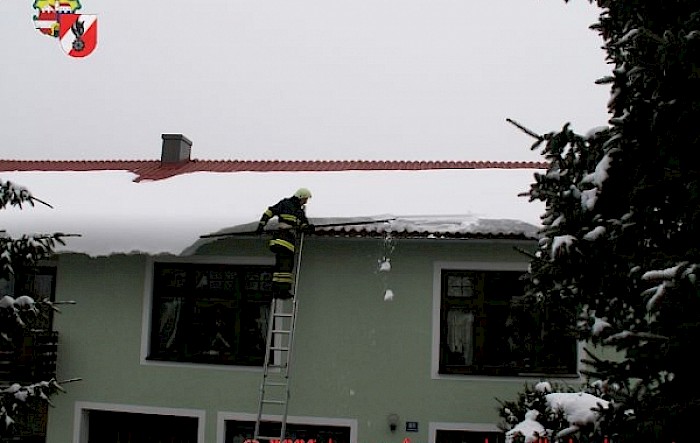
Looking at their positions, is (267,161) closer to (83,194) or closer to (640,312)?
(83,194)

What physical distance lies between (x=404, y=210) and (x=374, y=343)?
1.98 metres

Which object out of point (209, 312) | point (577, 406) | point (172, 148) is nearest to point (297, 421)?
point (209, 312)

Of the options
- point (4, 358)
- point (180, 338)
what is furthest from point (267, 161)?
point (4, 358)

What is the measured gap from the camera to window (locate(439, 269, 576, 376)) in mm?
10898

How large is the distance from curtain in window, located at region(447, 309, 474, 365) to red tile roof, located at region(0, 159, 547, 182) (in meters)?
4.08

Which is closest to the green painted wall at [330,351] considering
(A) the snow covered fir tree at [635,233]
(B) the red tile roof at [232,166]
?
(B) the red tile roof at [232,166]

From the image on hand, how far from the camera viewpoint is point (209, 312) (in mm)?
11641

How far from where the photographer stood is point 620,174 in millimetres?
5262

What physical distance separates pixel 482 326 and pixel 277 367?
117 inches

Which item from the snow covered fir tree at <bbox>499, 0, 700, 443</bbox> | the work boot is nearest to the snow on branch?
the work boot

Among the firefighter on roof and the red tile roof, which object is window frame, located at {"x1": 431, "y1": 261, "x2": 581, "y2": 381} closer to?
the firefighter on roof

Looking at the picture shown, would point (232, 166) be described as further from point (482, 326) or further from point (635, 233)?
point (635, 233)

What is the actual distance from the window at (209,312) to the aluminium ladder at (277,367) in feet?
1.26

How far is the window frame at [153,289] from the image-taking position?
37.0ft
